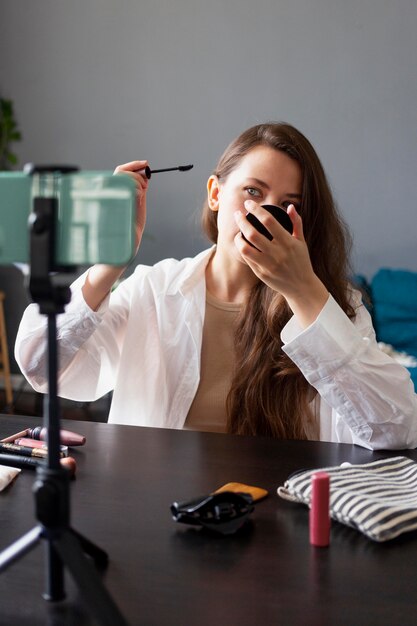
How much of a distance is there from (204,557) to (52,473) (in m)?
0.23

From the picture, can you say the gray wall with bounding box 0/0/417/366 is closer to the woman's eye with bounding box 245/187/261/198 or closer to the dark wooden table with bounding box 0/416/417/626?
the woman's eye with bounding box 245/187/261/198

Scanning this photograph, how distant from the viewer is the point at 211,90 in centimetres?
361

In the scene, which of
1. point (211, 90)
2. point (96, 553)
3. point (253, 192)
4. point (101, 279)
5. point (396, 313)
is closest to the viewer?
point (96, 553)

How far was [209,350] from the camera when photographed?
59.7 inches

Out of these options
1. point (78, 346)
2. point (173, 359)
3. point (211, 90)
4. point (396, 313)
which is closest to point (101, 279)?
point (78, 346)

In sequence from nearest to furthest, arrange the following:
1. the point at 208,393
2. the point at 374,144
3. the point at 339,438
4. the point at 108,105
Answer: the point at 339,438, the point at 208,393, the point at 374,144, the point at 108,105

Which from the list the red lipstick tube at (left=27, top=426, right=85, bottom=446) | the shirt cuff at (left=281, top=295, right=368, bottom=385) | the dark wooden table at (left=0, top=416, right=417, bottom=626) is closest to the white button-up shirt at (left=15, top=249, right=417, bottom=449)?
the shirt cuff at (left=281, top=295, right=368, bottom=385)

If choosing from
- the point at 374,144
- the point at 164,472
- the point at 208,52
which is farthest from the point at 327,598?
the point at 208,52

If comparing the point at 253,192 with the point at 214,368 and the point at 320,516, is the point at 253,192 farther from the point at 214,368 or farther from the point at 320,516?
the point at 320,516

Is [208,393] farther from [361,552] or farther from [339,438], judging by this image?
[361,552]

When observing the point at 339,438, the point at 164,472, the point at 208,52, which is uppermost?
the point at 208,52

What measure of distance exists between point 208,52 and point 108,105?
52cm

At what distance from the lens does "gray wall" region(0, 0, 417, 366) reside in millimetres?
3432

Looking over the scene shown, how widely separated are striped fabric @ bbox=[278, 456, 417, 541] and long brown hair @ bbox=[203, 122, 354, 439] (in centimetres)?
40
